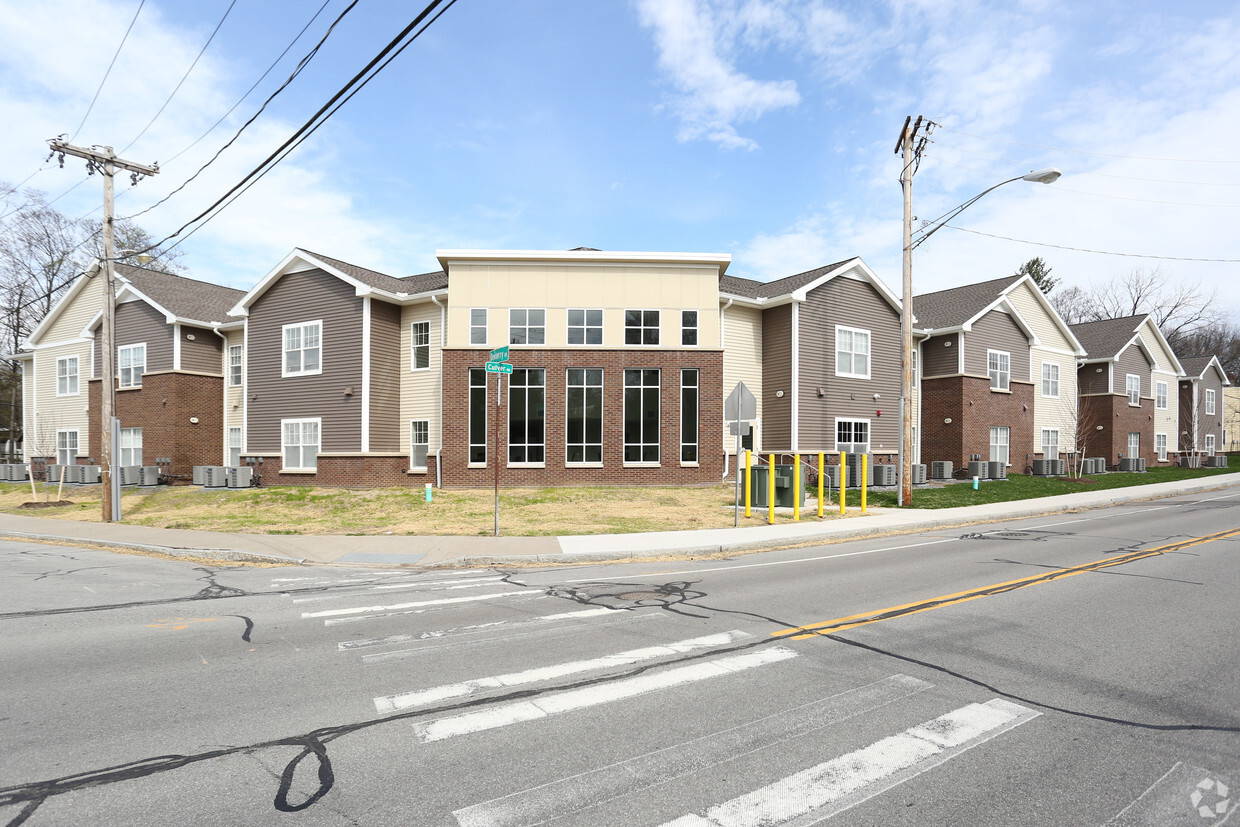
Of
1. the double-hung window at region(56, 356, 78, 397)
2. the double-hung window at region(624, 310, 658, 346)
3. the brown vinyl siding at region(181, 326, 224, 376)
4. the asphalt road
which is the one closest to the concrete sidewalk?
the asphalt road

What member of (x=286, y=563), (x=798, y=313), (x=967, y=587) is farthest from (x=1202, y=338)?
(x=286, y=563)

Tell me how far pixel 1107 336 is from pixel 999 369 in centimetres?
1502

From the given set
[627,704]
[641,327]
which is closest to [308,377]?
[641,327]

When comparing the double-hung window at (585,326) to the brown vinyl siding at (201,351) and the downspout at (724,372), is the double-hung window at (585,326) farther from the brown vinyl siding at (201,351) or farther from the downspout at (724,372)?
the brown vinyl siding at (201,351)

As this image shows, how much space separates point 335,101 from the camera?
10.5 metres

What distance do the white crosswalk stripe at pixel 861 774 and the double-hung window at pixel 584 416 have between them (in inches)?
792

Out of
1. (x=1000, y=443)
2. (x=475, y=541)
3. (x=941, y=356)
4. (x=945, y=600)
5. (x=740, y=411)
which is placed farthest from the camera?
(x=1000, y=443)

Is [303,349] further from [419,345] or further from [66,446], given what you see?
[66,446]

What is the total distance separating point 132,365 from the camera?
3053cm

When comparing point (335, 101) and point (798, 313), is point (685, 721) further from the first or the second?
point (798, 313)

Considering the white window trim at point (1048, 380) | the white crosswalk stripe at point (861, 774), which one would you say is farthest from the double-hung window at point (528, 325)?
the white window trim at point (1048, 380)

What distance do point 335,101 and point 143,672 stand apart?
28.1 feet

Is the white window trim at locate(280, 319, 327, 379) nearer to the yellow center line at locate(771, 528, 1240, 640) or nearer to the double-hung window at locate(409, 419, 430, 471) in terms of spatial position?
the double-hung window at locate(409, 419, 430, 471)

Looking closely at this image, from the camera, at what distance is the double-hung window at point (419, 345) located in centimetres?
2670
